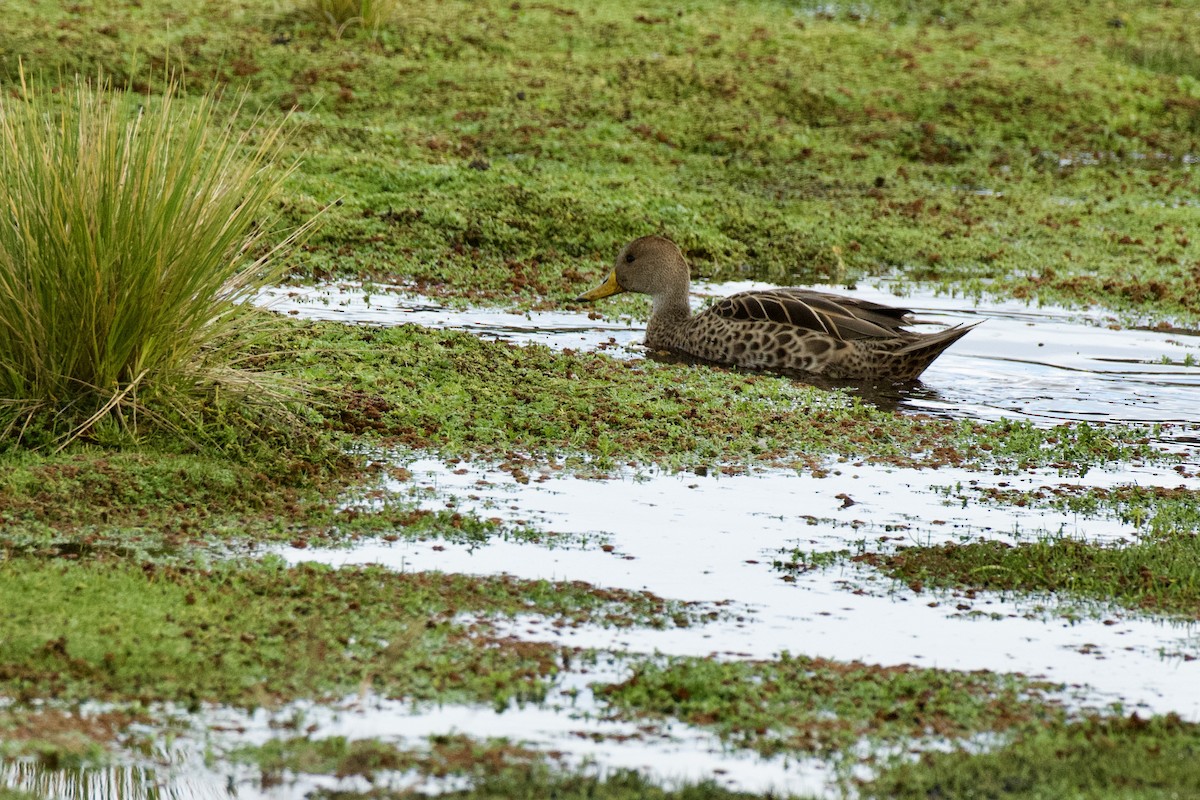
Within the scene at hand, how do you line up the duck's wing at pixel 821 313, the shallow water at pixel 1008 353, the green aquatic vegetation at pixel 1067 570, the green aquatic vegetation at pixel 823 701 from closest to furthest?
the green aquatic vegetation at pixel 823 701
the green aquatic vegetation at pixel 1067 570
the shallow water at pixel 1008 353
the duck's wing at pixel 821 313

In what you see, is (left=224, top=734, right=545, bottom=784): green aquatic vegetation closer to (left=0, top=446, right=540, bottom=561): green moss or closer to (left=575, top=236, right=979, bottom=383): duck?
(left=0, top=446, right=540, bottom=561): green moss

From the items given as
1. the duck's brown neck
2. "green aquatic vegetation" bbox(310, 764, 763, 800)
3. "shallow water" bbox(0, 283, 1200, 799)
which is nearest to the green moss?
"shallow water" bbox(0, 283, 1200, 799)

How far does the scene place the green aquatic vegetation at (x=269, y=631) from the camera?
5043 millimetres

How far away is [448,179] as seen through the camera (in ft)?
45.3

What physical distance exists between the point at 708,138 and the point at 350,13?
4.49 metres

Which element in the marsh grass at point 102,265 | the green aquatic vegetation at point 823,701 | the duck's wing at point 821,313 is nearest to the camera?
the green aquatic vegetation at point 823,701

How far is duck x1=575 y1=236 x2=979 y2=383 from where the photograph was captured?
10.8 m

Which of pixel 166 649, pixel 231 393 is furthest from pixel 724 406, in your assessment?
pixel 166 649

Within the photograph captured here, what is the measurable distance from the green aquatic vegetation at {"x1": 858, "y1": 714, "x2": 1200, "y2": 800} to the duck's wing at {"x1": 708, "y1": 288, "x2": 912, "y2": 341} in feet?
19.7

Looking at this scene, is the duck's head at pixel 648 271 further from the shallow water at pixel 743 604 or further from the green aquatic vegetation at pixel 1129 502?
the green aquatic vegetation at pixel 1129 502

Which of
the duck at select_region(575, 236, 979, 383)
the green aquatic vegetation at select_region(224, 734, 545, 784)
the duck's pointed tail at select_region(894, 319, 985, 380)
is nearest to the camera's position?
the green aquatic vegetation at select_region(224, 734, 545, 784)

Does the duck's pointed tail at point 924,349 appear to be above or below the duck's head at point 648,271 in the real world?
below

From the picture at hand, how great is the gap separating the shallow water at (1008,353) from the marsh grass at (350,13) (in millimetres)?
7517

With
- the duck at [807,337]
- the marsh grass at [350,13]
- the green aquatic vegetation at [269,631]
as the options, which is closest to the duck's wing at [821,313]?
the duck at [807,337]
